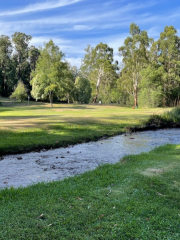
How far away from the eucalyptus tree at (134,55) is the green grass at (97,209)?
5799cm

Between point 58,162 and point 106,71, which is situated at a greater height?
point 106,71

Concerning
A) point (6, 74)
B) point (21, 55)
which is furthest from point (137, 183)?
point (21, 55)

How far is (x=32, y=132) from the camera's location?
1705 cm

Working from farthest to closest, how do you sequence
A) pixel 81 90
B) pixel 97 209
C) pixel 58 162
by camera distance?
pixel 81 90, pixel 58 162, pixel 97 209

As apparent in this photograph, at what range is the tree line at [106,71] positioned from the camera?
186 feet

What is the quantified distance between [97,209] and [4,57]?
81592mm

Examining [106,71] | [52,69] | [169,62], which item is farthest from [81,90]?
[169,62]

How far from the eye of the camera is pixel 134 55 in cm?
6266

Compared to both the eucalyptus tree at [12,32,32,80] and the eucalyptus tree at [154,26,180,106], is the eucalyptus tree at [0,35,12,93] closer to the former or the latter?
the eucalyptus tree at [12,32,32,80]

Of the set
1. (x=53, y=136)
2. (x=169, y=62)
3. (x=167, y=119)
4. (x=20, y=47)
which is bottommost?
(x=53, y=136)

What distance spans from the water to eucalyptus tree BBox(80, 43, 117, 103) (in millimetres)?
63694

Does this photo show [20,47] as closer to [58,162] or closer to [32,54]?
[32,54]

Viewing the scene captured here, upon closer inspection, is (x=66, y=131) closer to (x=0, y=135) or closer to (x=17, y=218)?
(x=0, y=135)

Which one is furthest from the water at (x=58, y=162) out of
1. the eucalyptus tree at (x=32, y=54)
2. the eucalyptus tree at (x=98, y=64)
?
the eucalyptus tree at (x=32, y=54)
